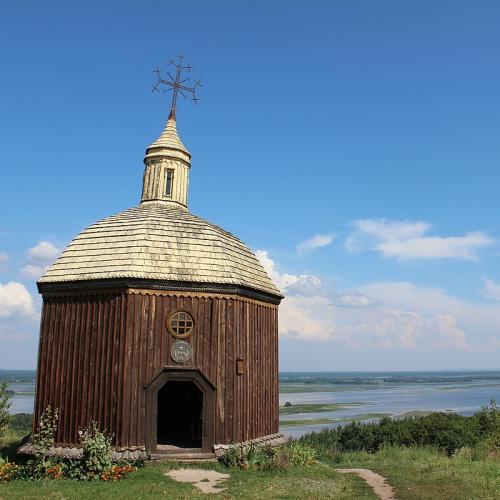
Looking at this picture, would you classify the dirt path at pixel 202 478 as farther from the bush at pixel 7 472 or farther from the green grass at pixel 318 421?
the green grass at pixel 318 421

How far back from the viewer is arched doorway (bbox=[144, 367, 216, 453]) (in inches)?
569

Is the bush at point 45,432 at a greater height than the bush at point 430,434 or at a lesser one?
greater

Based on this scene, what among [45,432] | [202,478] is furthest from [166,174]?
[202,478]

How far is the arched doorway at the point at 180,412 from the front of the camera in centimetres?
1445

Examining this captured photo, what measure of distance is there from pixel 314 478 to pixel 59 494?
18.8ft

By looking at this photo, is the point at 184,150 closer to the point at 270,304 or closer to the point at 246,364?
the point at 270,304

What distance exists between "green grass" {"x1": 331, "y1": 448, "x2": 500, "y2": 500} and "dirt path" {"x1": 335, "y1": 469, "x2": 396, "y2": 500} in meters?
0.17

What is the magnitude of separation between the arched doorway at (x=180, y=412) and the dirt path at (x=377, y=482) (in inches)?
156

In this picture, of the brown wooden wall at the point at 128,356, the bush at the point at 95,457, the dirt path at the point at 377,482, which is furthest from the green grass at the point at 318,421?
the bush at the point at 95,457

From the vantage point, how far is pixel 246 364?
A: 51.5ft

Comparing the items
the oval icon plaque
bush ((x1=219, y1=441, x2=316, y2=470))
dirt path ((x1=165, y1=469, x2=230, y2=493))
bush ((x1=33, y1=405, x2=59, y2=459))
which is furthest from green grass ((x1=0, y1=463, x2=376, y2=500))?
the oval icon plaque

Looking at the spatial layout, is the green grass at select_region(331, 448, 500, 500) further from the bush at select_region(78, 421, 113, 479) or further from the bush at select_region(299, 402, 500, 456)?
the bush at select_region(78, 421, 113, 479)

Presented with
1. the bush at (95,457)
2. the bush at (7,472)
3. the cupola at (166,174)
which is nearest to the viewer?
the bush at (7,472)

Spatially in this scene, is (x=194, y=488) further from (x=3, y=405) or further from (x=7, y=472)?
(x=3, y=405)
